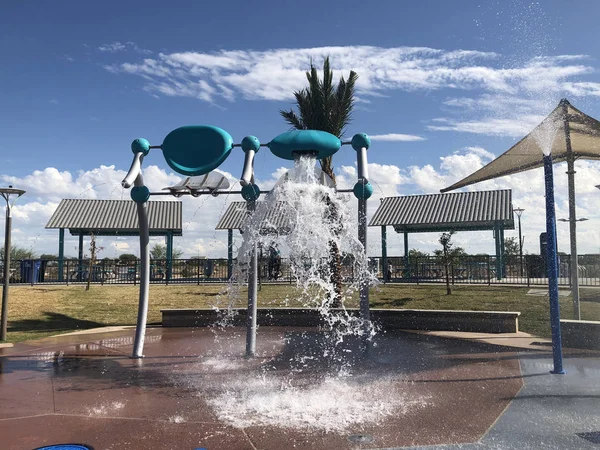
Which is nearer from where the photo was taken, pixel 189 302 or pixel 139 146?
pixel 139 146

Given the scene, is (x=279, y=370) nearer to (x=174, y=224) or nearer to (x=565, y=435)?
(x=565, y=435)

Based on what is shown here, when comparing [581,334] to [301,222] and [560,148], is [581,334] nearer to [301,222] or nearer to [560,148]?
[560,148]

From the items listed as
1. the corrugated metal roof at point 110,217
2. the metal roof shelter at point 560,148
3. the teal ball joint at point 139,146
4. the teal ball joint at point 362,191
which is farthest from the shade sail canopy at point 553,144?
the corrugated metal roof at point 110,217

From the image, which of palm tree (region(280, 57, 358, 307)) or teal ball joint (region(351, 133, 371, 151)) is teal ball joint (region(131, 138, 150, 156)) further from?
palm tree (region(280, 57, 358, 307))

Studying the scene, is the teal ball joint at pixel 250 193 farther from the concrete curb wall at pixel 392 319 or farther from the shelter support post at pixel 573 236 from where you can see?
the shelter support post at pixel 573 236

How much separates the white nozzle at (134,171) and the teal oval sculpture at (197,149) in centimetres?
53

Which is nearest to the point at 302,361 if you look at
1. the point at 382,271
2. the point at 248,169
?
the point at 248,169

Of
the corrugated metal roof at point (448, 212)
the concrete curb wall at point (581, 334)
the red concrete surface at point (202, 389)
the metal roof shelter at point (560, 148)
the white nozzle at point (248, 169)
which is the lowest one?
the red concrete surface at point (202, 389)

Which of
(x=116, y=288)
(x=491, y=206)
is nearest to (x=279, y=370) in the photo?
(x=116, y=288)

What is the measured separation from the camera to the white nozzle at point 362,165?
28.1ft

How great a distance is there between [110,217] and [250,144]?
2483 centimetres

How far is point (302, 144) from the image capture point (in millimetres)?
8109

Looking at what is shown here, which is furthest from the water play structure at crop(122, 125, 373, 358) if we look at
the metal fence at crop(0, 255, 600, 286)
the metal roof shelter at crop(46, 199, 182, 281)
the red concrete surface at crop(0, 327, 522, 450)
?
the metal roof shelter at crop(46, 199, 182, 281)

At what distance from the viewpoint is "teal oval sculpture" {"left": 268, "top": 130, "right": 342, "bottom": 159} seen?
26.7 ft
